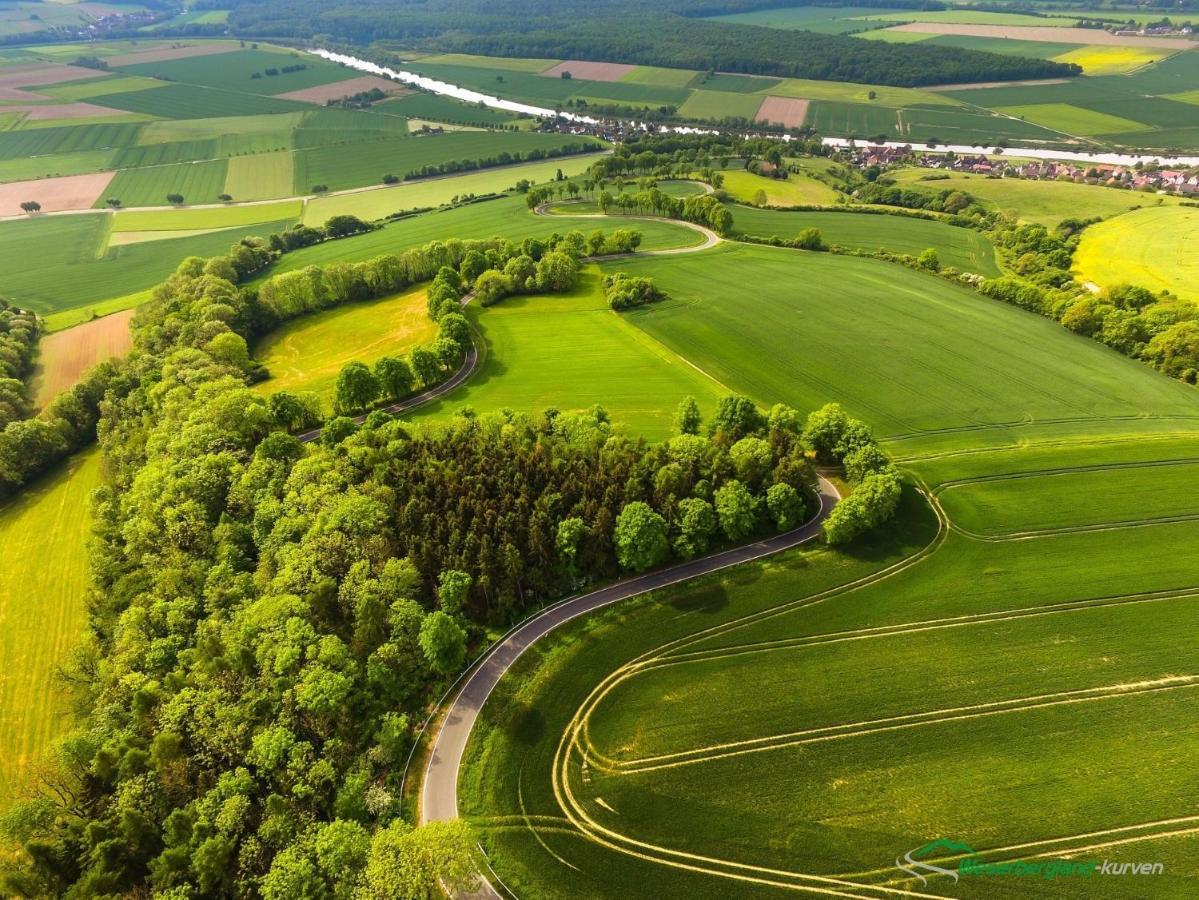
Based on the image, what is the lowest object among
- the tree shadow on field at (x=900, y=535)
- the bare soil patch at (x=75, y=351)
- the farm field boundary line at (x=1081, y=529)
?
the bare soil patch at (x=75, y=351)

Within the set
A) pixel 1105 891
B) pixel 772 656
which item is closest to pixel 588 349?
pixel 772 656

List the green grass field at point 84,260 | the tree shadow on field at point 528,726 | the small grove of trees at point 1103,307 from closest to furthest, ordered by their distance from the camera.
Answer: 1. the tree shadow on field at point 528,726
2. the small grove of trees at point 1103,307
3. the green grass field at point 84,260

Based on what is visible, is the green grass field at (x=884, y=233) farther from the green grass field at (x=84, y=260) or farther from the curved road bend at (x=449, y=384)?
the green grass field at (x=84, y=260)

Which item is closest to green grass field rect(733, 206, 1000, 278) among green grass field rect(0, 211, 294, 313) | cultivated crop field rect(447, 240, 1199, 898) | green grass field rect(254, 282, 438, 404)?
cultivated crop field rect(447, 240, 1199, 898)

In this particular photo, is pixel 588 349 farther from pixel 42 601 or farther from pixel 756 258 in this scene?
pixel 42 601

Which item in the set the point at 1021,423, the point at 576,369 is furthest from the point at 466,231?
the point at 1021,423

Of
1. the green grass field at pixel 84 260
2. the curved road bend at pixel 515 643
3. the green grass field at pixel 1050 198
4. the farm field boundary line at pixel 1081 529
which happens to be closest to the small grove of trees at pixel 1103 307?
the green grass field at pixel 1050 198
